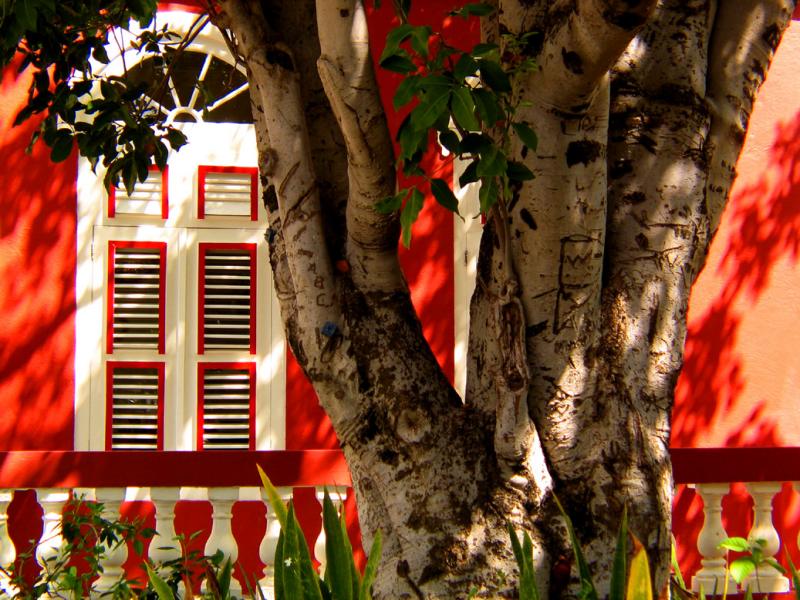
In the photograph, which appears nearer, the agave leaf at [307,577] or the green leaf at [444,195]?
the green leaf at [444,195]

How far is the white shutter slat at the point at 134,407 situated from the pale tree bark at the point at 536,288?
8.90ft

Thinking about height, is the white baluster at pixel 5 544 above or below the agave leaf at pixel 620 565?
below

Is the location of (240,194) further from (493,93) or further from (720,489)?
(493,93)

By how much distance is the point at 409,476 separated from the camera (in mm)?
2232

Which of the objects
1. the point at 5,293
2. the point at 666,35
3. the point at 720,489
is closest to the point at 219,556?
the point at 720,489

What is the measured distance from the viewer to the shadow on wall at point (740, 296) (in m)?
5.39

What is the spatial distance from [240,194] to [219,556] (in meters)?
2.49

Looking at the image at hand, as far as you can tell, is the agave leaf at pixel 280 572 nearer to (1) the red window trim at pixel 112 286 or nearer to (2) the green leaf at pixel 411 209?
(2) the green leaf at pixel 411 209

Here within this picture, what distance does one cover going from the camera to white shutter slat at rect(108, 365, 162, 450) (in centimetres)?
492

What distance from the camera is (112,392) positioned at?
4930 mm

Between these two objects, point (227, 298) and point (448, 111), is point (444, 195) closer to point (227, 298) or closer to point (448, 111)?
point (448, 111)

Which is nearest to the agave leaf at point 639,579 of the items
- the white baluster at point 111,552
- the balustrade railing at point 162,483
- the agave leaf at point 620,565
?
the agave leaf at point 620,565

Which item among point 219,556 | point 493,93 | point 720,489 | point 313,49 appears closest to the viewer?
point 493,93

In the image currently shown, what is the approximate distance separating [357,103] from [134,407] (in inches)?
125
